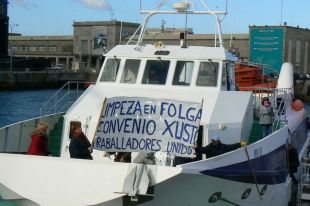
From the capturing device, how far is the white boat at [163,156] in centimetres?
960

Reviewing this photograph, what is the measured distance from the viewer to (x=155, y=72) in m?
13.1

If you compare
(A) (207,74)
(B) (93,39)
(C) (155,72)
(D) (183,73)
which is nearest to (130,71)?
(C) (155,72)

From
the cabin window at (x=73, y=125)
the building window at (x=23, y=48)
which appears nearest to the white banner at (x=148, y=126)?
the cabin window at (x=73, y=125)

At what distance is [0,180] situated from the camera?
34.0 feet

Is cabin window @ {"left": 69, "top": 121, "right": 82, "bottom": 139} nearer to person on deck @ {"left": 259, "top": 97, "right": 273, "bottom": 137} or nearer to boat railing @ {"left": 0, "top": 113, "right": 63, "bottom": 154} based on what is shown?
boat railing @ {"left": 0, "top": 113, "right": 63, "bottom": 154}

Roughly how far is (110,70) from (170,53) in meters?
1.52

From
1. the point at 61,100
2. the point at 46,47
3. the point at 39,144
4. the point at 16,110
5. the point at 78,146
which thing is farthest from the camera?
the point at 46,47

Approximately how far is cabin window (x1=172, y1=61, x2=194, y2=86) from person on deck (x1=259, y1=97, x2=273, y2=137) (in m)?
1.96

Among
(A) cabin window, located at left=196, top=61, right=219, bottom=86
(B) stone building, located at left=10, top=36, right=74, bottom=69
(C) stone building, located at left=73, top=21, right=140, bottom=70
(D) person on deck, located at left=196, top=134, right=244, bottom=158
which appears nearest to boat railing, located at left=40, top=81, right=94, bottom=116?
(A) cabin window, located at left=196, top=61, right=219, bottom=86

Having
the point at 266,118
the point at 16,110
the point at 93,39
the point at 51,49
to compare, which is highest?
the point at 93,39

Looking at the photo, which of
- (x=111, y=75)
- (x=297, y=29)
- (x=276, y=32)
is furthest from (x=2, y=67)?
(x=111, y=75)

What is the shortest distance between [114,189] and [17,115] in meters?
33.0

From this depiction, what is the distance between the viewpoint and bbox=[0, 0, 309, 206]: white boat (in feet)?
31.5

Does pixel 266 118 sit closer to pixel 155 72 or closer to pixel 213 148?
pixel 155 72
